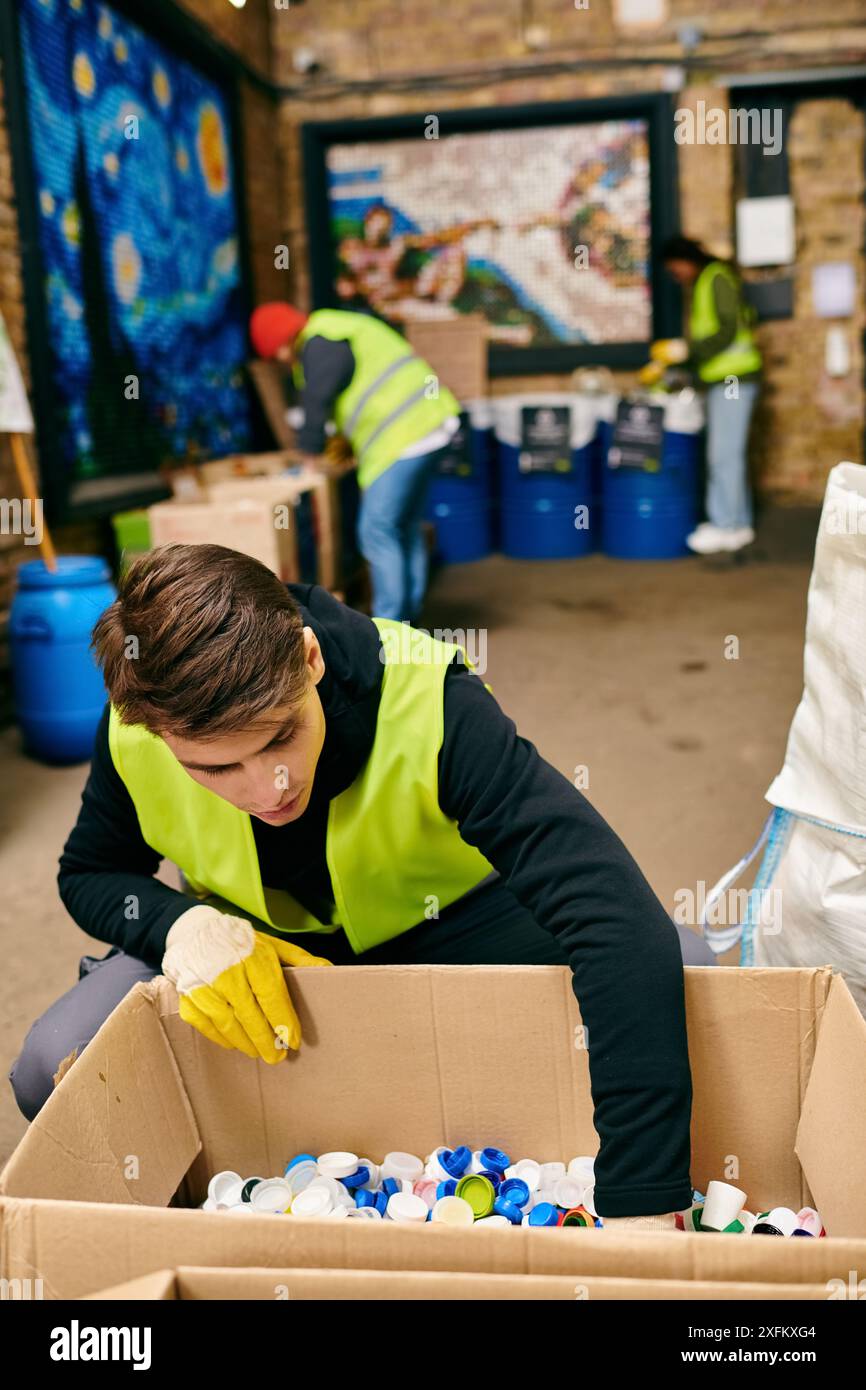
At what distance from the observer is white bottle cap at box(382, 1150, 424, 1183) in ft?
4.20

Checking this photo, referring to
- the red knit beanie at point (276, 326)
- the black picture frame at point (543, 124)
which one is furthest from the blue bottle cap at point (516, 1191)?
the black picture frame at point (543, 124)

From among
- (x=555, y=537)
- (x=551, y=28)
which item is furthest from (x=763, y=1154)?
(x=551, y=28)

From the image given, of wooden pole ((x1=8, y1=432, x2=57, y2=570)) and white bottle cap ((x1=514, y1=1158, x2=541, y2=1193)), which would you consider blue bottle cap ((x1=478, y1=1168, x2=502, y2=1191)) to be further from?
wooden pole ((x1=8, y1=432, x2=57, y2=570))

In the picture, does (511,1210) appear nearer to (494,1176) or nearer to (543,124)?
(494,1176)

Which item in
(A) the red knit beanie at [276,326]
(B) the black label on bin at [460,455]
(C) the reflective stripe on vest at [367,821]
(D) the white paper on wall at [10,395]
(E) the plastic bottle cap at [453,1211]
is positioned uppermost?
(A) the red knit beanie at [276,326]

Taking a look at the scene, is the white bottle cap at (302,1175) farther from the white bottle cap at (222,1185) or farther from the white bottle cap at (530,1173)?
the white bottle cap at (530,1173)

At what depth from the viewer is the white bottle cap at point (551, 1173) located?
1.27 metres

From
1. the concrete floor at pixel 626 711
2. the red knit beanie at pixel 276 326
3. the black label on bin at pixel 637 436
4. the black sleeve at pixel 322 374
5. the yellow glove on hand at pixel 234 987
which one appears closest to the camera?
the yellow glove on hand at pixel 234 987

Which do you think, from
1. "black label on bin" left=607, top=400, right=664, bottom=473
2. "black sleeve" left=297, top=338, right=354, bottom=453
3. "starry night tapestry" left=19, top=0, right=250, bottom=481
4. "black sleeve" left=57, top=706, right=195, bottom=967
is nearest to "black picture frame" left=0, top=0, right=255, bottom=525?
"starry night tapestry" left=19, top=0, right=250, bottom=481

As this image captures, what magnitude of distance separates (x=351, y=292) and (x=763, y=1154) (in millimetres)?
6404

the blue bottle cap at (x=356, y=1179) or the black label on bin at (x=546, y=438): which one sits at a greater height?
the black label on bin at (x=546, y=438)

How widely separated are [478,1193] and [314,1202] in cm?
17

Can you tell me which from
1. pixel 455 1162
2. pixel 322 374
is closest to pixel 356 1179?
pixel 455 1162

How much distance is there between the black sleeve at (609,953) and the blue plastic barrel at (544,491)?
16.7ft
